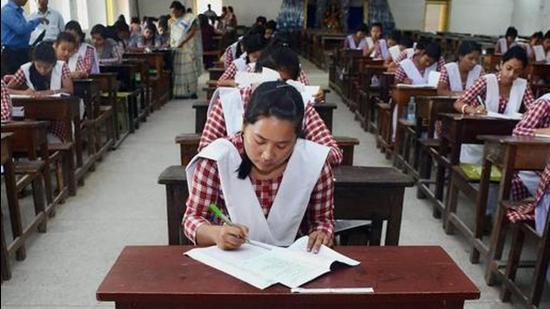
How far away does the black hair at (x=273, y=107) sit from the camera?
150 centimetres

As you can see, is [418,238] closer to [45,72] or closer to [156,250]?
[156,250]

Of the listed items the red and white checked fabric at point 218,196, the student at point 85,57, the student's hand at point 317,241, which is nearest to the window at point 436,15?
the student at point 85,57

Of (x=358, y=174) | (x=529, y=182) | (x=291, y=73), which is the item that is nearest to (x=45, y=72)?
(x=291, y=73)

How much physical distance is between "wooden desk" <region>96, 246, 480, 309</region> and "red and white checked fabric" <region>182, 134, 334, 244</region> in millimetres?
227

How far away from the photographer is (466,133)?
3309 millimetres

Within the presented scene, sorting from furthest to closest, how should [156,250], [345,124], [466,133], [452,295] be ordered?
[345,124] < [466,133] < [156,250] < [452,295]

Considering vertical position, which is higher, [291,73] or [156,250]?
[291,73]

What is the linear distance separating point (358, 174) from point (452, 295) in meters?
1.02

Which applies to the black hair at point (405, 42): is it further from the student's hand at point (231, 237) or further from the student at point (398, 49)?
the student's hand at point (231, 237)

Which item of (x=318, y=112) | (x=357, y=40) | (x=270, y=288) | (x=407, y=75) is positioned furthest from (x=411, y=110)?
(x=357, y=40)

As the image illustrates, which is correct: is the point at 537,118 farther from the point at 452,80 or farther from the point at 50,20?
the point at 50,20

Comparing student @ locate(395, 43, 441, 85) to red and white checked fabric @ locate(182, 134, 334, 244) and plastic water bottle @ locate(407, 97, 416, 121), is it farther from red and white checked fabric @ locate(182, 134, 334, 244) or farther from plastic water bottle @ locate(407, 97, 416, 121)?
red and white checked fabric @ locate(182, 134, 334, 244)

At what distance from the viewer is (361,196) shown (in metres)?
2.21

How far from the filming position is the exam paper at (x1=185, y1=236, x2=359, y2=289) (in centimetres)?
129
